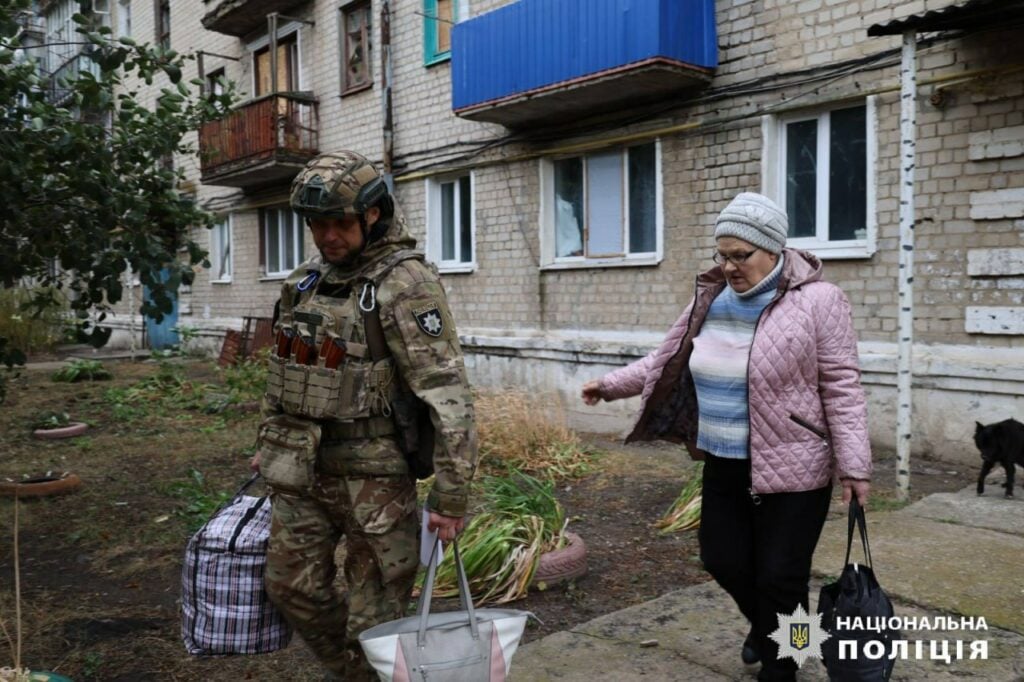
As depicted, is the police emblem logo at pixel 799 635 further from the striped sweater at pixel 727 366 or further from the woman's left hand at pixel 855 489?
the striped sweater at pixel 727 366

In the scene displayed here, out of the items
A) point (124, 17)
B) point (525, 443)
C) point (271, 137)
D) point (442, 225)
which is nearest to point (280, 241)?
point (271, 137)

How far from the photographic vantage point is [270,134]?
13.7 metres

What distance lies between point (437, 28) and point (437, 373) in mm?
9903

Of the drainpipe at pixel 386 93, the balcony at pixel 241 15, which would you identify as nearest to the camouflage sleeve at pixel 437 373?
the drainpipe at pixel 386 93

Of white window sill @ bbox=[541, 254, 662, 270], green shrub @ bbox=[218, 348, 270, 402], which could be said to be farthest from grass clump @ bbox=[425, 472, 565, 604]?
green shrub @ bbox=[218, 348, 270, 402]

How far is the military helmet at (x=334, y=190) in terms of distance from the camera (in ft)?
8.21

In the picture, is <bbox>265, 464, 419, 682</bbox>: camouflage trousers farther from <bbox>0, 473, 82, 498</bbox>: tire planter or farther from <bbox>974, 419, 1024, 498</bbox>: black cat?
<bbox>0, 473, 82, 498</bbox>: tire planter

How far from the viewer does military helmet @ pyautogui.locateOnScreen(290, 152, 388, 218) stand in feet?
8.21

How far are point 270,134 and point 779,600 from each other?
1274 cm

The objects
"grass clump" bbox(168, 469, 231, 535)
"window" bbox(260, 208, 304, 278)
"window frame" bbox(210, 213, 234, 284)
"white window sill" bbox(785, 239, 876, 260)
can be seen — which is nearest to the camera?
"grass clump" bbox(168, 469, 231, 535)

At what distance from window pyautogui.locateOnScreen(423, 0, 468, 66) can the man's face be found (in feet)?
30.0

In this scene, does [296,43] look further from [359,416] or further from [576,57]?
[359,416]

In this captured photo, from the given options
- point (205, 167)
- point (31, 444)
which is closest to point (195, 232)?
point (205, 167)

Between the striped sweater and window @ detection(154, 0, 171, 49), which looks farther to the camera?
window @ detection(154, 0, 171, 49)
